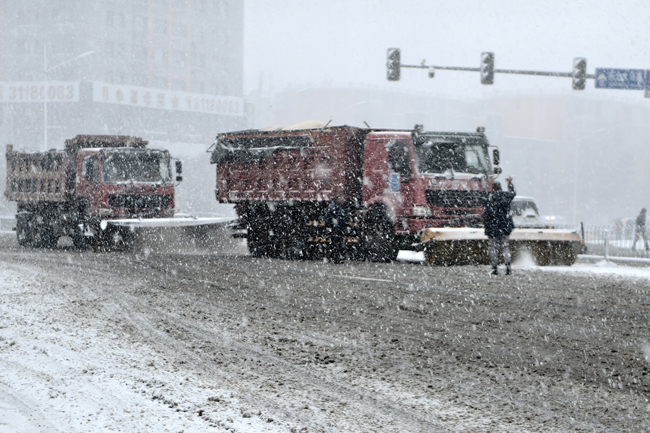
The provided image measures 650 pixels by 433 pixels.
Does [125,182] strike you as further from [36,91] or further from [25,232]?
[36,91]

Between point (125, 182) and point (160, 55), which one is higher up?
point (160, 55)

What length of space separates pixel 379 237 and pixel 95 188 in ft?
26.0

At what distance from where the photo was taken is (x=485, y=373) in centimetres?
667

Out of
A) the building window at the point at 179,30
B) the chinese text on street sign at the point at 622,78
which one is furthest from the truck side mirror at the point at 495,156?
the building window at the point at 179,30

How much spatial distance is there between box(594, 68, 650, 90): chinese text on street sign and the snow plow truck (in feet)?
25.2

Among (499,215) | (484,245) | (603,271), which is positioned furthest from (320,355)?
(603,271)

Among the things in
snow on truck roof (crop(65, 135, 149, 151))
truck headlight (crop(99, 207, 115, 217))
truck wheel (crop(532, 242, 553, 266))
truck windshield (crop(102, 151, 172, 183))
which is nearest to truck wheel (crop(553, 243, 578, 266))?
truck wheel (crop(532, 242, 553, 266))

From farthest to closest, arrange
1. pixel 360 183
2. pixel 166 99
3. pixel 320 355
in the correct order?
pixel 166 99
pixel 360 183
pixel 320 355

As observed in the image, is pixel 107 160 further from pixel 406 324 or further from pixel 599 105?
pixel 599 105

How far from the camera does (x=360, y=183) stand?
1825 cm

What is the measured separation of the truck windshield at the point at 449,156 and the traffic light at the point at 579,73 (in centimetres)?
758

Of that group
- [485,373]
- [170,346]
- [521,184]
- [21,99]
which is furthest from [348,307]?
[521,184]

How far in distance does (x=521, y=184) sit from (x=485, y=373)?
73.9 metres

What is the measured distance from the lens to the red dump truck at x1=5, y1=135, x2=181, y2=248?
68.3 feet
